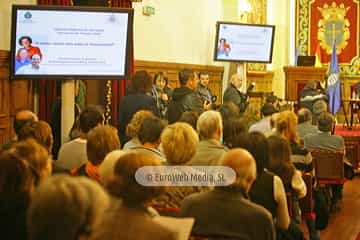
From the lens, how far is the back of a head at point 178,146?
139 inches

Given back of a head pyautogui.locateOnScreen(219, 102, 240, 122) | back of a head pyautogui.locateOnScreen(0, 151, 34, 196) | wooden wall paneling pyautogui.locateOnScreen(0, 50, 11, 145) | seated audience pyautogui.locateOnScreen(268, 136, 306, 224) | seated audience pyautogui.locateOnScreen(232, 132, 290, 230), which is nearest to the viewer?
back of a head pyautogui.locateOnScreen(0, 151, 34, 196)

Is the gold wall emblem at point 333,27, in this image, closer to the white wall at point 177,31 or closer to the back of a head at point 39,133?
the white wall at point 177,31

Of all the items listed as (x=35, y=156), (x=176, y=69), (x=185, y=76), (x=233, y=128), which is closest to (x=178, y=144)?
(x=35, y=156)

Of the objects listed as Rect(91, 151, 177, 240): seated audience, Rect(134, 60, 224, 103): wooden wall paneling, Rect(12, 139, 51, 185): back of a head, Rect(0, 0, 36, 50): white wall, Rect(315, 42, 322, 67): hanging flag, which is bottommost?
Rect(91, 151, 177, 240): seated audience

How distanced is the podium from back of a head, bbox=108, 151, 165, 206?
10.9 meters

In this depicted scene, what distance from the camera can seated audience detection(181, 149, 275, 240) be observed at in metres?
2.80

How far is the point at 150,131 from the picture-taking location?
4090 millimetres

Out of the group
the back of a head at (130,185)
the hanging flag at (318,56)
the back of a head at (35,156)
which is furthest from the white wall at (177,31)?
the back of a head at (130,185)

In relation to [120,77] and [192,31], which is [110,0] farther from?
[192,31]

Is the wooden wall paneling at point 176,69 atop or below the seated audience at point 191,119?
atop

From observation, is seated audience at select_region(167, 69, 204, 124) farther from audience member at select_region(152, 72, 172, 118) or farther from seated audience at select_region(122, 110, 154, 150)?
seated audience at select_region(122, 110, 154, 150)

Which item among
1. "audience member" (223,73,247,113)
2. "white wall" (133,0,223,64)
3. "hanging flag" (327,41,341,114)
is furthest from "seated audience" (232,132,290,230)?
"hanging flag" (327,41,341,114)

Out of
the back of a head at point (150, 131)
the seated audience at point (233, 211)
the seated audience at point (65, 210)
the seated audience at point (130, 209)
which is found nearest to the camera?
the seated audience at point (65, 210)

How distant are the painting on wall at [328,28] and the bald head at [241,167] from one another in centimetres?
1185
